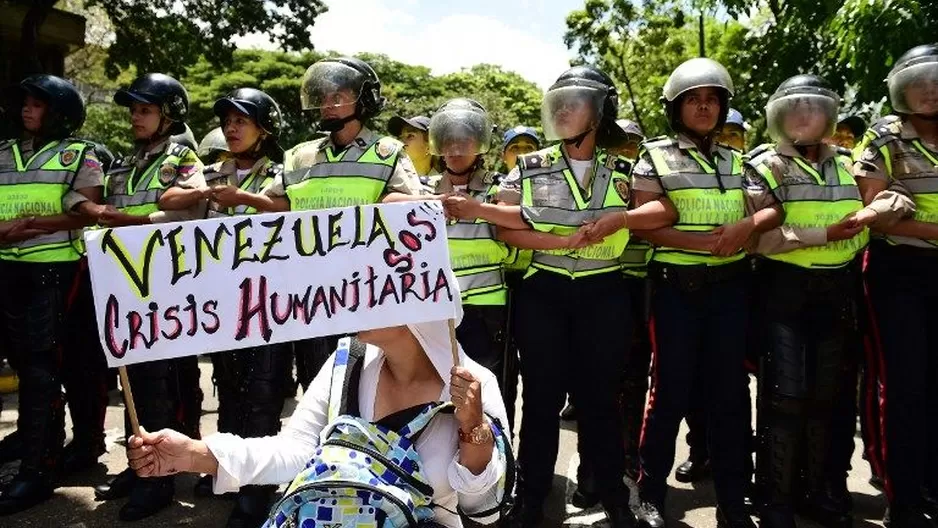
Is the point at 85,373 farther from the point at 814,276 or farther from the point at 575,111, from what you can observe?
the point at 814,276

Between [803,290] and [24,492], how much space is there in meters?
4.10

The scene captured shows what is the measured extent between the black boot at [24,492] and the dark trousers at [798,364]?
3.74 meters

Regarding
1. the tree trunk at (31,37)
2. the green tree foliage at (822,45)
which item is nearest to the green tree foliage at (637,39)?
the green tree foliage at (822,45)

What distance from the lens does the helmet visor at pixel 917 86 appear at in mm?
4016

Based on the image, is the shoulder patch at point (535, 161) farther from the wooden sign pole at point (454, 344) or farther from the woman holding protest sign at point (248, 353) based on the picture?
the wooden sign pole at point (454, 344)

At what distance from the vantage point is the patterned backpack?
2127 millimetres

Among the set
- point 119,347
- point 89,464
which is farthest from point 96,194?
point 119,347

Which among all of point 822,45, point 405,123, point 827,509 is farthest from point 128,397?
point 822,45

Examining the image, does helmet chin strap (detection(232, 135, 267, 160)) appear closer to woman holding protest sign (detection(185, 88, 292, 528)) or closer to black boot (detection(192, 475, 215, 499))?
woman holding protest sign (detection(185, 88, 292, 528))

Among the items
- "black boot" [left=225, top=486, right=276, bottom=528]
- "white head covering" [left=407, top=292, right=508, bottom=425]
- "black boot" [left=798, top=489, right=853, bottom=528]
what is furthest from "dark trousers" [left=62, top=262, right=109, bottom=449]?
"black boot" [left=798, top=489, right=853, bottom=528]

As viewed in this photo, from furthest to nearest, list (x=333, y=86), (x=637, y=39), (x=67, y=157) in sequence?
1. (x=637, y=39)
2. (x=67, y=157)
3. (x=333, y=86)

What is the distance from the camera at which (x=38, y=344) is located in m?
4.45

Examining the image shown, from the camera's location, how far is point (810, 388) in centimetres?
388

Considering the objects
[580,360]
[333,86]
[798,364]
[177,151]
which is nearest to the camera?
[798,364]
